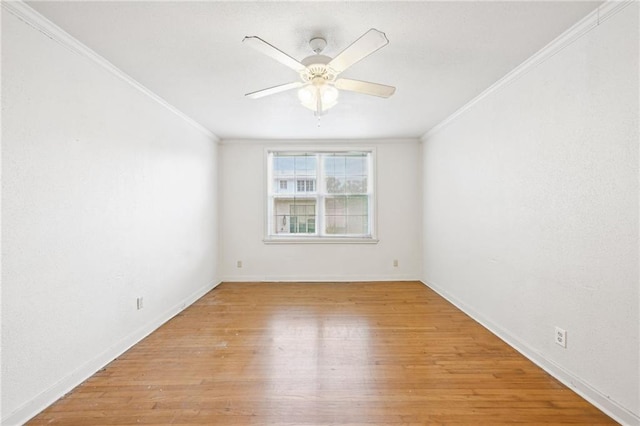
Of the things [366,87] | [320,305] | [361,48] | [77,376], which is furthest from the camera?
[320,305]

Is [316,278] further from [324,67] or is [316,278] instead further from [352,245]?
[324,67]

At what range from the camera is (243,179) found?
477 centimetres

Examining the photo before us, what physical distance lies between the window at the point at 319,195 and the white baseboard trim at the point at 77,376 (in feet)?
7.63

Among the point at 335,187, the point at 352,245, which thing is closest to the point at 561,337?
the point at 352,245

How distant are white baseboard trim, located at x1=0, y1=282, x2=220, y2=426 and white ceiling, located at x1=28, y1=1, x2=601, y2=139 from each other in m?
2.18

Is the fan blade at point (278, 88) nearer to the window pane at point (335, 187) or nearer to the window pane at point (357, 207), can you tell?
the window pane at point (335, 187)

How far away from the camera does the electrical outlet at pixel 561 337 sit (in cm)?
195

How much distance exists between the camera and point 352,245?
15.7 feet

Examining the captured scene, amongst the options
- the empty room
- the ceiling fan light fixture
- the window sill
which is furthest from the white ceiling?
the window sill

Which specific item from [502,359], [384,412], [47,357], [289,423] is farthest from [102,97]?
[502,359]

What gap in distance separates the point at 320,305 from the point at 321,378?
1555mm

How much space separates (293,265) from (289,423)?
320cm

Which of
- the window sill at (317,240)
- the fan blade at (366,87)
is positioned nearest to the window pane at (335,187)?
the window sill at (317,240)

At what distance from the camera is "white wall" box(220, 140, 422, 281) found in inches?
187
